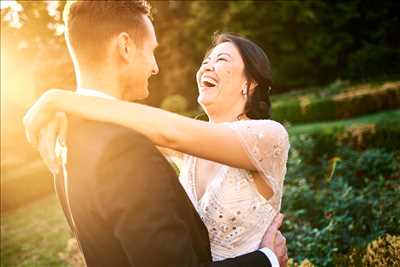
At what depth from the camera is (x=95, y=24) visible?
1.85 meters

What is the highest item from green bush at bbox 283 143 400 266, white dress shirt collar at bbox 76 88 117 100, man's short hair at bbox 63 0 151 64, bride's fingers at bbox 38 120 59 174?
man's short hair at bbox 63 0 151 64

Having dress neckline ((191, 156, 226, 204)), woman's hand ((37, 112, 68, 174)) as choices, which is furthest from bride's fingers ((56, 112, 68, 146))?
dress neckline ((191, 156, 226, 204))

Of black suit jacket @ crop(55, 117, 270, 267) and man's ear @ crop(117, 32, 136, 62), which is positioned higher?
man's ear @ crop(117, 32, 136, 62)

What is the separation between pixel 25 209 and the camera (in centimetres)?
1291

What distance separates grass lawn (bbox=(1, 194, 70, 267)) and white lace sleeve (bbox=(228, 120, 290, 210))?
5.85 metres

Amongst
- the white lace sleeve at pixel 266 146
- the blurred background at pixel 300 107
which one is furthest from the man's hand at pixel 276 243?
the blurred background at pixel 300 107

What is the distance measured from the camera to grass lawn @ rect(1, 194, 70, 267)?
8211mm

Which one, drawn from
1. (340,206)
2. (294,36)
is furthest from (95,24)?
(294,36)

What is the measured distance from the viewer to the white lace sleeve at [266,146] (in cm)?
238

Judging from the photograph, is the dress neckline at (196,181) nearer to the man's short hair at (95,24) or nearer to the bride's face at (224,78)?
the bride's face at (224,78)

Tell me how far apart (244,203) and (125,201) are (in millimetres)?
1121

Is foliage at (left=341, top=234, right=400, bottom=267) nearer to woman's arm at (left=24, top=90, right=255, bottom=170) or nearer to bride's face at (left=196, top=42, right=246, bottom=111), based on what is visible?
bride's face at (left=196, top=42, right=246, bottom=111)

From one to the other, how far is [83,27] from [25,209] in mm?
12249

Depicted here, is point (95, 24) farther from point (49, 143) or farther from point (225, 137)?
point (225, 137)
